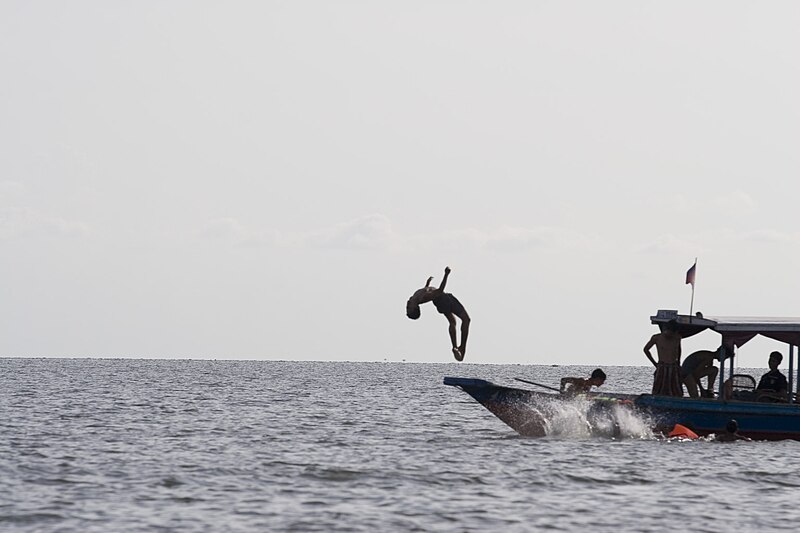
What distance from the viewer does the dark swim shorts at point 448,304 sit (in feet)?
67.2

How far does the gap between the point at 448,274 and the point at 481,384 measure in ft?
27.8

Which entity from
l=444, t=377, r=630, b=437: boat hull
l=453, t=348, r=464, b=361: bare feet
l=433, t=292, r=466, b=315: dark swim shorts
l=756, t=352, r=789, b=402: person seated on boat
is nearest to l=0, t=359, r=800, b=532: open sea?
l=444, t=377, r=630, b=437: boat hull

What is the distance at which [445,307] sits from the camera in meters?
20.6

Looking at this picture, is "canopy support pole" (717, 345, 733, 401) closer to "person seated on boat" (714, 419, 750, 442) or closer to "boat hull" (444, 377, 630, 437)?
"person seated on boat" (714, 419, 750, 442)

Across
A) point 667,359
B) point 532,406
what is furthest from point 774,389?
point 532,406

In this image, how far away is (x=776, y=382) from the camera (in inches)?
1088

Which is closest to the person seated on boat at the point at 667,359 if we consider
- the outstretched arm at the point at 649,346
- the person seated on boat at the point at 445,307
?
the outstretched arm at the point at 649,346

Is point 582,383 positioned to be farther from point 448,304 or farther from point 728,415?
point 448,304

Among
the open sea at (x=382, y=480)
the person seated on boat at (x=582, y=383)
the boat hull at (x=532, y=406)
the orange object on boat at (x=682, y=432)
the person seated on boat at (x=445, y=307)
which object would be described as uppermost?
the person seated on boat at (x=445, y=307)

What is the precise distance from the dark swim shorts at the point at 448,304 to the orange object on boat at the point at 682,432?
891cm

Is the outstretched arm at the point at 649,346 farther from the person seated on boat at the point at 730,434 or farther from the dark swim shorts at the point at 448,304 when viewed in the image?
the dark swim shorts at the point at 448,304

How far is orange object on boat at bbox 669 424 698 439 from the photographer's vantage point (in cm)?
2739

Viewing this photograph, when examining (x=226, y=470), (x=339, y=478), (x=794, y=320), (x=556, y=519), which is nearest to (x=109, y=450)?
(x=226, y=470)

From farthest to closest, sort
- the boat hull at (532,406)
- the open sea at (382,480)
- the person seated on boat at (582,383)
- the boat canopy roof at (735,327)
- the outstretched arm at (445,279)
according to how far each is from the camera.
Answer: the boat hull at (532,406) < the person seated on boat at (582,383) < the boat canopy roof at (735,327) < the outstretched arm at (445,279) < the open sea at (382,480)
